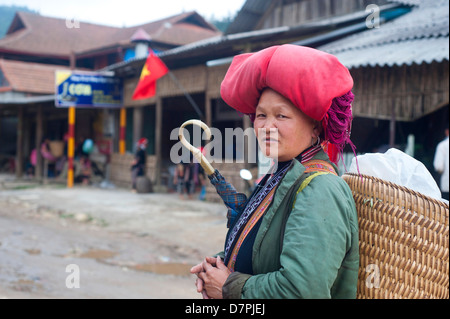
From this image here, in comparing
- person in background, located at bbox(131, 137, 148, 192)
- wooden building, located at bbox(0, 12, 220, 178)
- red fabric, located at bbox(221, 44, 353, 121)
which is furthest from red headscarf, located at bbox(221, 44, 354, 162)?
wooden building, located at bbox(0, 12, 220, 178)

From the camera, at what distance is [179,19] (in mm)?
21703

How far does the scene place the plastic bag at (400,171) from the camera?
141 cm

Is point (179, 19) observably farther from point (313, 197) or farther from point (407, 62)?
point (313, 197)

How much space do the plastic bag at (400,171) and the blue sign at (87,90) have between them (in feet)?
40.3

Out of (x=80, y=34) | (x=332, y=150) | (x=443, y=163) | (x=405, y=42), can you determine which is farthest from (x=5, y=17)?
(x=332, y=150)

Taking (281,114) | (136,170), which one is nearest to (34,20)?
(136,170)

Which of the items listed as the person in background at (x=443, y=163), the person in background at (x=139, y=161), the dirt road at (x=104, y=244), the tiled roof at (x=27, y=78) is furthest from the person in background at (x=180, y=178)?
the tiled roof at (x=27, y=78)

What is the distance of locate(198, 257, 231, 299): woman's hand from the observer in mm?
1438

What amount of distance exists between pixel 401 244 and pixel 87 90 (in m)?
12.9

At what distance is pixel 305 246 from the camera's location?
1210 millimetres

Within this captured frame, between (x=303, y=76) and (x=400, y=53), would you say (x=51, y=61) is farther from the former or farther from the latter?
(x=303, y=76)

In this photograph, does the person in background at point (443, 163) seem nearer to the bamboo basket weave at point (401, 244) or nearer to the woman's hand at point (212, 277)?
the bamboo basket weave at point (401, 244)

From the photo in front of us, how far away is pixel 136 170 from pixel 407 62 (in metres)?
8.84
